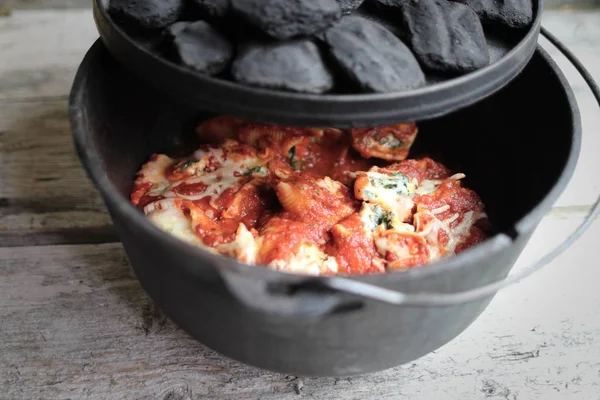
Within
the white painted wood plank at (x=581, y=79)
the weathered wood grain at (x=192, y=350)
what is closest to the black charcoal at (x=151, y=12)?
the weathered wood grain at (x=192, y=350)

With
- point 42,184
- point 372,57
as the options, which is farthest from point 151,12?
point 42,184

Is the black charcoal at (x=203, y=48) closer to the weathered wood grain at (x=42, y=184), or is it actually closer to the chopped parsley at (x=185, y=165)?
the chopped parsley at (x=185, y=165)

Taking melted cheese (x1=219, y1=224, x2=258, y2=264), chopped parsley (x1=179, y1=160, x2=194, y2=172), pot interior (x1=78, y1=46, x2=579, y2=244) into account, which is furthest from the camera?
chopped parsley (x1=179, y1=160, x2=194, y2=172)

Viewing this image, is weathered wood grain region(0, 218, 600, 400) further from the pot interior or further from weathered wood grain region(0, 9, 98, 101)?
weathered wood grain region(0, 9, 98, 101)

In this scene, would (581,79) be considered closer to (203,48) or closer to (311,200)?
(311,200)

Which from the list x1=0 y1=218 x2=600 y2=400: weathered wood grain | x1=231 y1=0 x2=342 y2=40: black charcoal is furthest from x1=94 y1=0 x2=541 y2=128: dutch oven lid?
x1=0 y1=218 x2=600 y2=400: weathered wood grain
